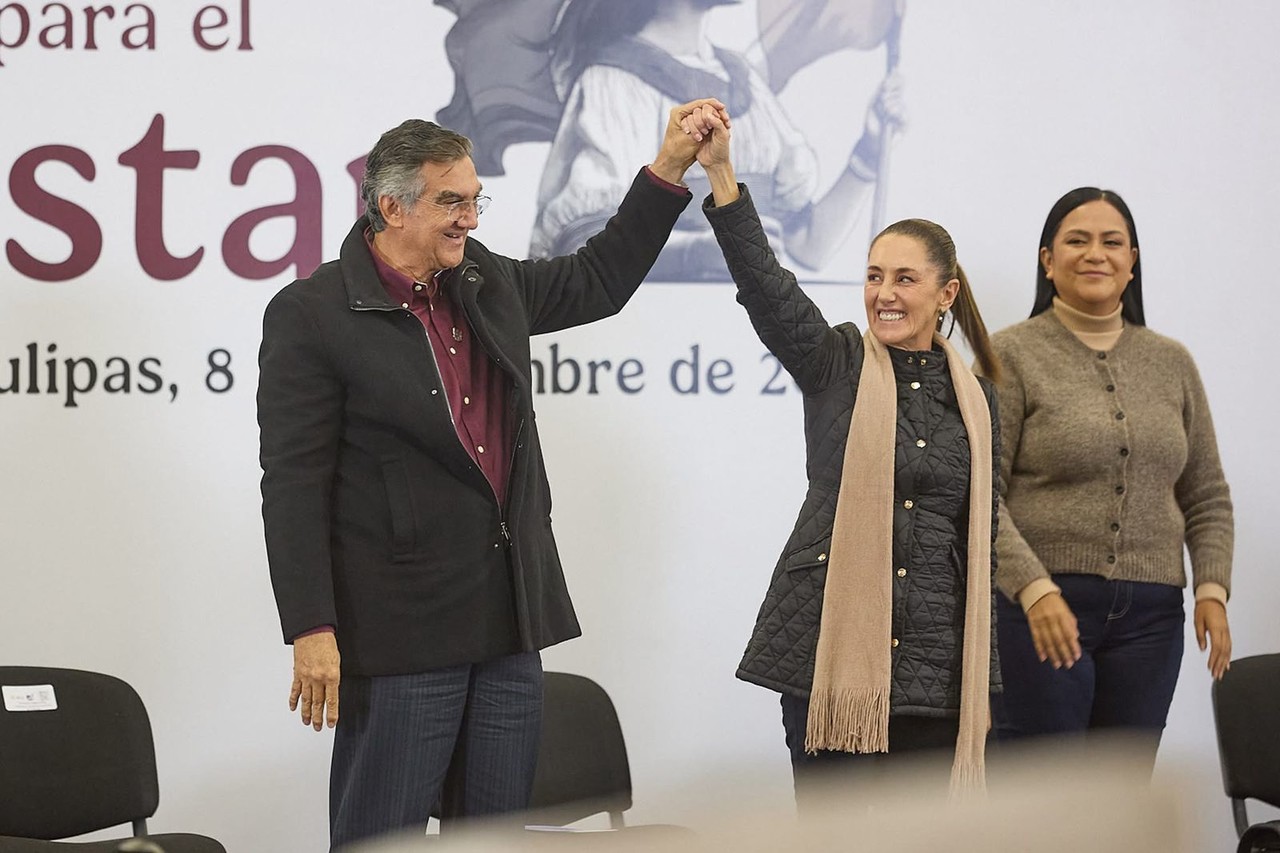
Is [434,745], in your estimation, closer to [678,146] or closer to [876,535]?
[876,535]

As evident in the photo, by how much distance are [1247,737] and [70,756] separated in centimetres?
240

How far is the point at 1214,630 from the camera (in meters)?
3.05

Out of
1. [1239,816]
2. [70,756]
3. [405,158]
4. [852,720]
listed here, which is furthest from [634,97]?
[1239,816]

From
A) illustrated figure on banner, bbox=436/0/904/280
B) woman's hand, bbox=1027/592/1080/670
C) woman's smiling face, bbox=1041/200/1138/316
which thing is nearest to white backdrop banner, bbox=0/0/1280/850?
illustrated figure on banner, bbox=436/0/904/280

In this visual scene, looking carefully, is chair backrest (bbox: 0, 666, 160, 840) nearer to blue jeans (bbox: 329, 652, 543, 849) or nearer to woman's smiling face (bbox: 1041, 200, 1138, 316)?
blue jeans (bbox: 329, 652, 543, 849)

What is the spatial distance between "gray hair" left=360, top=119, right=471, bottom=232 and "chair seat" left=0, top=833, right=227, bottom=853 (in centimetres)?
127

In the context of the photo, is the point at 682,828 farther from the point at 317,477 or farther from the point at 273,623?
the point at 273,623

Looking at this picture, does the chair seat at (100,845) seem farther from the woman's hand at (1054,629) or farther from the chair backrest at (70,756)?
the woman's hand at (1054,629)

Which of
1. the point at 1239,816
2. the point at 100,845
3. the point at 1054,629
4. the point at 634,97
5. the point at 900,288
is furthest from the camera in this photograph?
the point at 634,97

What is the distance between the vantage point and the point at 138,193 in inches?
A: 140

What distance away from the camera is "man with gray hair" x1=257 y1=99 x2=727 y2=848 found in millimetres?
2266

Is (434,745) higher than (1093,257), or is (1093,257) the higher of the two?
(1093,257)

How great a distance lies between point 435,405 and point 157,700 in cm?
169

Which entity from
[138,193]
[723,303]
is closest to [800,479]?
[723,303]
